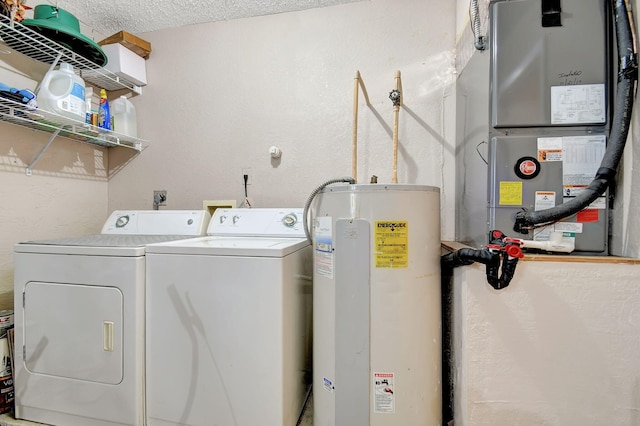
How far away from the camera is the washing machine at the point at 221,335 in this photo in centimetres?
109

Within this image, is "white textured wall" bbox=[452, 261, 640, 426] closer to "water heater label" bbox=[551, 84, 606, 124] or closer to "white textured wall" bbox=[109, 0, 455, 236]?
"water heater label" bbox=[551, 84, 606, 124]

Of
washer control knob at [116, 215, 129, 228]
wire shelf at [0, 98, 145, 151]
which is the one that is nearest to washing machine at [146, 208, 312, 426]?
washer control knob at [116, 215, 129, 228]

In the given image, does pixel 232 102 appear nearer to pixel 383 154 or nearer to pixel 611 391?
pixel 383 154

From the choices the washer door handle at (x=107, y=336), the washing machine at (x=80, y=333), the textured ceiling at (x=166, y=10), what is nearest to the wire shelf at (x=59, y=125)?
the washing machine at (x=80, y=333)

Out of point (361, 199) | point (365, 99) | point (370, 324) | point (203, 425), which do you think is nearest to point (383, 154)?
point (365, 99)

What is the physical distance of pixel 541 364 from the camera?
1003 mm

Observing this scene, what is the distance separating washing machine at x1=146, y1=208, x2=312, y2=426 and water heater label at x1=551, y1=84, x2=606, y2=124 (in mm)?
1170

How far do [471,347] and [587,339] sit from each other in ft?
1.25

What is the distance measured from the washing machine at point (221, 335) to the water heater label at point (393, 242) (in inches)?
15.4

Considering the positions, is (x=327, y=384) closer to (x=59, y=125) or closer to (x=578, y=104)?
(x=578, y=104)

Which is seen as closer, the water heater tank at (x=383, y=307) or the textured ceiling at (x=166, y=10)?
the water heater tank at (x=383, y=307)

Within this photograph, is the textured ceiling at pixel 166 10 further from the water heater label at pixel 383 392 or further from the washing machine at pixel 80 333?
the water heater label at pixel 383 392

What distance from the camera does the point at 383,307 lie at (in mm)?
1057

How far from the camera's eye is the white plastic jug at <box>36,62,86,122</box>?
154 centimetres
